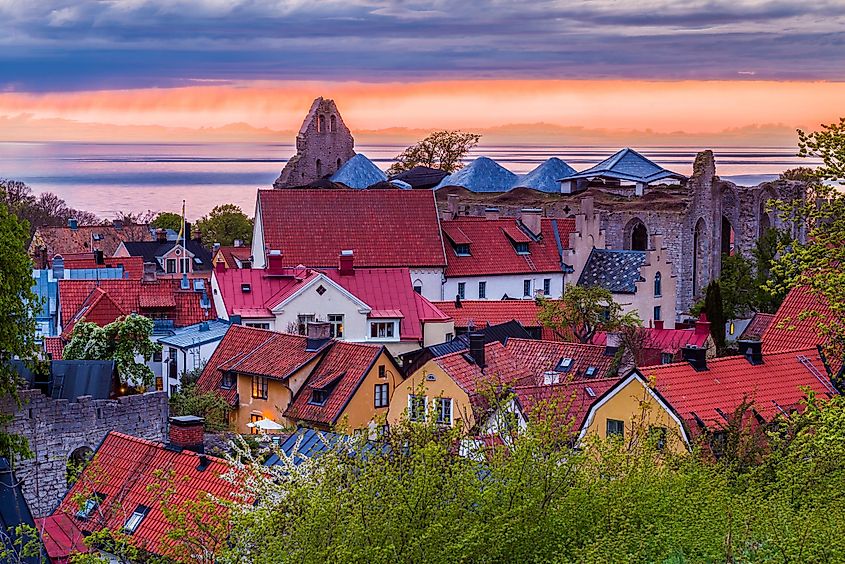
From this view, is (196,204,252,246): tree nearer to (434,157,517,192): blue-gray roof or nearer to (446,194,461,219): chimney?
(434,157,517,192): blue-gray roof

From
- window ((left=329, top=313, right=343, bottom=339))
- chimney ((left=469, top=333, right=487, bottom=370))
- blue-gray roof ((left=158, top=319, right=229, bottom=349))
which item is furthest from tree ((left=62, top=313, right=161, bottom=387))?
chimney ((left=469, top=333, right=487, bottom=370))

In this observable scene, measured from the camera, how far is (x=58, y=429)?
119ft

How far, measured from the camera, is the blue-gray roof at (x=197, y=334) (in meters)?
53.2

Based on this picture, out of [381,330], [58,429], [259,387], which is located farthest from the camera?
[381,330]

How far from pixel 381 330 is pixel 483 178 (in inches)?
1704

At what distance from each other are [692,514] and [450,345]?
28.5 m

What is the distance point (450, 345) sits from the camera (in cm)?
4997

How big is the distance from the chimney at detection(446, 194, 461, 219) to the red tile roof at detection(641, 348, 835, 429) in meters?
46.9

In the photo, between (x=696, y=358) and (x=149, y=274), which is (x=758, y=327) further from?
(x=149, y=274)

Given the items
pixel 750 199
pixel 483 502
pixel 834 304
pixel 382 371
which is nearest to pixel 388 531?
pixel 483 502

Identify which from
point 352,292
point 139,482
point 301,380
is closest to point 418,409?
point 139,482

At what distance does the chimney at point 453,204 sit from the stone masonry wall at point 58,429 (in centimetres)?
4930

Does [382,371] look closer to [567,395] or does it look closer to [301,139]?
[567,395]

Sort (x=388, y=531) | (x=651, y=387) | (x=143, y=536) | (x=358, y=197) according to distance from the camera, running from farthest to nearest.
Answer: (x=358, y=197), (x=651, y=387), (x=143, y=536), (x=388, y=531)
